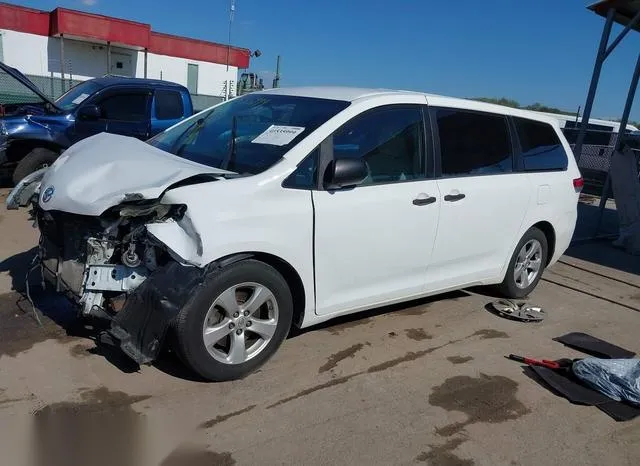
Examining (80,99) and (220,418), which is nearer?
(220,418)

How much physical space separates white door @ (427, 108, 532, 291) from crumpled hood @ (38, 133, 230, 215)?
182 centimetres

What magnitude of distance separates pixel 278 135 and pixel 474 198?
5.61 ft

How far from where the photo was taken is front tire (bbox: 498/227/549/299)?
518 centimetres

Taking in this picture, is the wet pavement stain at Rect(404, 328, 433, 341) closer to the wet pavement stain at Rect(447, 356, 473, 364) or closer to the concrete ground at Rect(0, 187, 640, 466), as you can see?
the concrete ground at Rect(0, 187, 640, 466)

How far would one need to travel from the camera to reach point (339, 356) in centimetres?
394

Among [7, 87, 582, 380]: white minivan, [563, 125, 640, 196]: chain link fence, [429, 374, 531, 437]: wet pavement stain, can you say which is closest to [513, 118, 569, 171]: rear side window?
[7, 87, 582, 380]: white minivan

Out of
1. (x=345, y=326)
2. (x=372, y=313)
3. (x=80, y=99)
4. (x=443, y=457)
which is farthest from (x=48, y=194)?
(x=80, y=99)

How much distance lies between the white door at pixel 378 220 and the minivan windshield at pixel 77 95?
6.42 metres

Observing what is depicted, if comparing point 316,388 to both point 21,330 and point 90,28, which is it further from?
point 90,28

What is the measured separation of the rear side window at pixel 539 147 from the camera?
200 inches

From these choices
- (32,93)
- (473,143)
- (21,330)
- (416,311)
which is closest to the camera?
(21,330)

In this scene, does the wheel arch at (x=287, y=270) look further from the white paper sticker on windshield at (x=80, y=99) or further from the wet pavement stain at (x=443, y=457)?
the white paper sticker on windshield at (x=80, y=99)

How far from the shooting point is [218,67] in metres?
32.4

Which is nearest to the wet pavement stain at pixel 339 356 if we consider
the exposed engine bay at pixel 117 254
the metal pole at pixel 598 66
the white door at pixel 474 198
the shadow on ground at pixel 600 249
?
the white door at pixel 474 198
